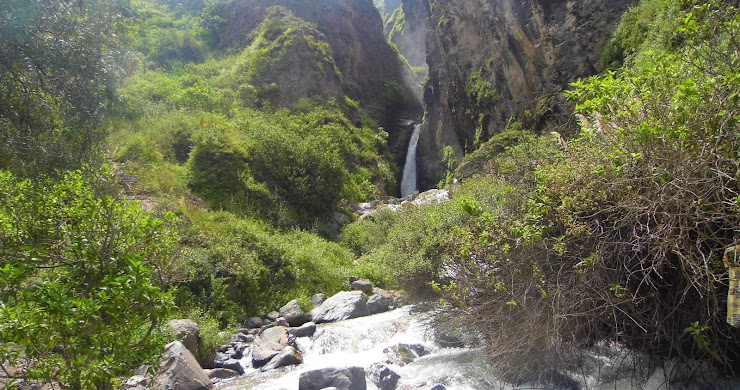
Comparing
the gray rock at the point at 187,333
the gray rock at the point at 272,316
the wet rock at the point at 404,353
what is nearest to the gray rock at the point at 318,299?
the gray rock at the point at 272,316

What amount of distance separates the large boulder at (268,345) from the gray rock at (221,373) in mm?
508

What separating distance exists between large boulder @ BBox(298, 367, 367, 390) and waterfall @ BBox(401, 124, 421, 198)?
29.5 m

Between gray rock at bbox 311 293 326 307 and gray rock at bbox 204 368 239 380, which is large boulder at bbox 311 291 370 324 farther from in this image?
gray rock at bbox 204 368 239 380

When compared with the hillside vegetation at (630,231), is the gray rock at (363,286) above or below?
below

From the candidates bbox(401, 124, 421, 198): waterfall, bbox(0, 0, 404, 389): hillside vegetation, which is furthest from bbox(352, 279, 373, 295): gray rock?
bbox(401, 124, 421, 198): waterfall

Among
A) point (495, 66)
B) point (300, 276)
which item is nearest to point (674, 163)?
point (300, 276)

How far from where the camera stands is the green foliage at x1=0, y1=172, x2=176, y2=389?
4.20 m

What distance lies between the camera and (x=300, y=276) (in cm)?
1541

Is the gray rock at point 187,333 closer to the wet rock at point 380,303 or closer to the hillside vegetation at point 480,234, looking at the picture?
the hillside vegetation at point 480,234

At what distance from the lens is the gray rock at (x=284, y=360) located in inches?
386

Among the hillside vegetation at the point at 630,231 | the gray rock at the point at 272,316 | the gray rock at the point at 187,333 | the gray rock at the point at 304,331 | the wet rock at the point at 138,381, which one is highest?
the hillside vegetation at the point at 630,231

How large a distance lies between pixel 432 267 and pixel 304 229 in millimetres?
10711

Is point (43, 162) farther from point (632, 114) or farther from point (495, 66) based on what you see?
point (495, 66)

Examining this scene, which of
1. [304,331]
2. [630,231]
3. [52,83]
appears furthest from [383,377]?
[52,83]
